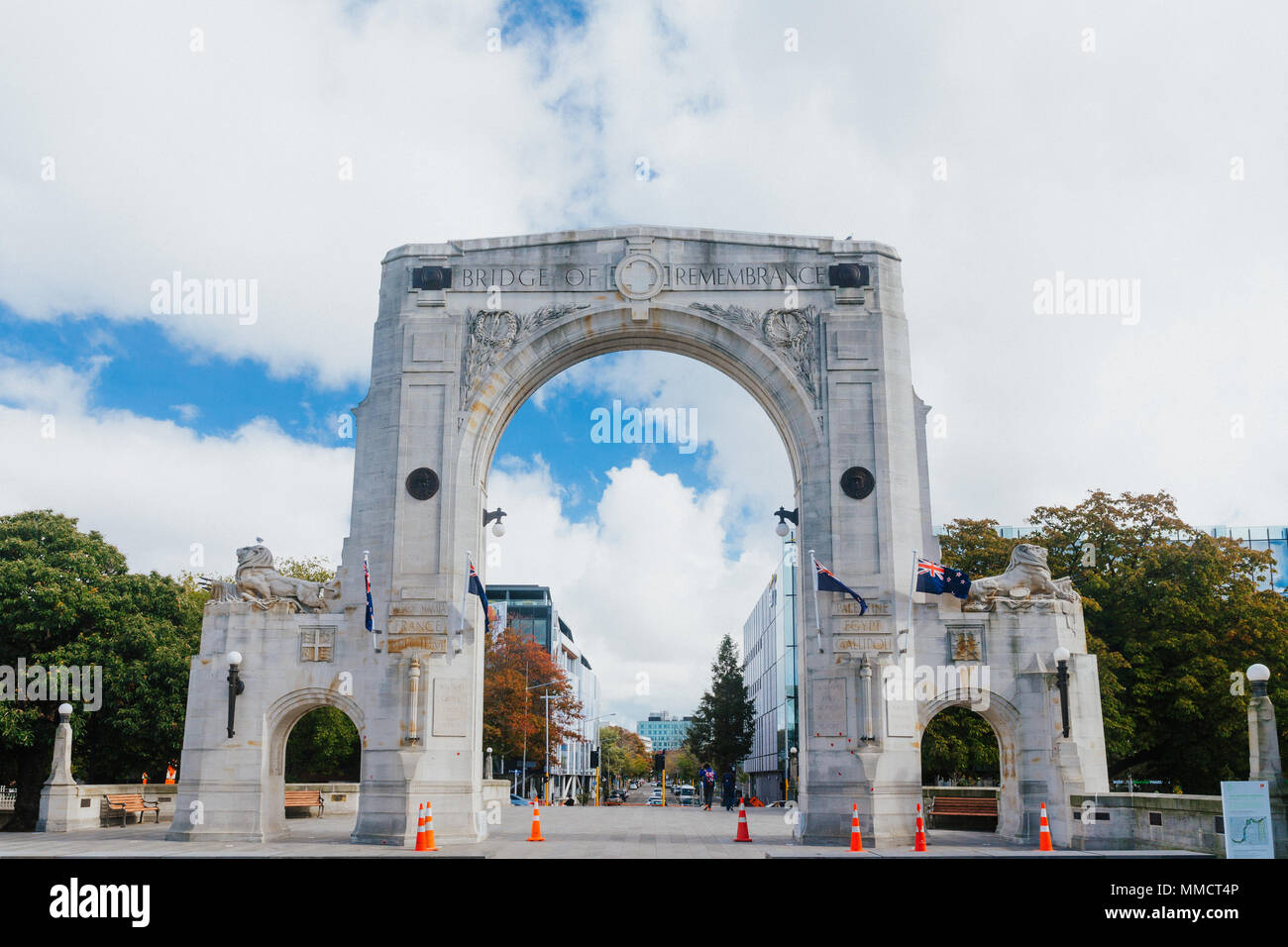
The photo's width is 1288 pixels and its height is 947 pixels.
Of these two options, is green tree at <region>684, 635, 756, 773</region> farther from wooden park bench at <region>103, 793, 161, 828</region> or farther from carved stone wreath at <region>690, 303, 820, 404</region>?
carved stone wreath at <region>690, 303, 820, 404</region>

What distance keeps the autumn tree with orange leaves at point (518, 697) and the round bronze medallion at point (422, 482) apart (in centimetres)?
2729

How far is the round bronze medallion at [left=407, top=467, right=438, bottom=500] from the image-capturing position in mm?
24797

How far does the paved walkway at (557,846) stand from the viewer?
19141 mm

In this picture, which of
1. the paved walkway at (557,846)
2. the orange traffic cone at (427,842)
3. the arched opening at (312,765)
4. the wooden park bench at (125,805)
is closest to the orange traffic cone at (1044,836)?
the paved walkway at (557,846)

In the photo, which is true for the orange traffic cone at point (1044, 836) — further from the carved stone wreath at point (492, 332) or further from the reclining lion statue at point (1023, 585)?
the carved stone wreath at point (492, 332)

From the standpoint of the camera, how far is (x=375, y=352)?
25.8m

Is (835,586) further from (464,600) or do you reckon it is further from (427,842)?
(427,842)

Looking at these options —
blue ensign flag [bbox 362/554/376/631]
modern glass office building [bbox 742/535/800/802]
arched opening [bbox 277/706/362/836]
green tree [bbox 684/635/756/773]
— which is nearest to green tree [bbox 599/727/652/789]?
modern glass office building [bbox 742/535/800/802]

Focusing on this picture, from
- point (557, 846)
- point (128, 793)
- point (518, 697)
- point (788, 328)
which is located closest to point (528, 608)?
point (518, 697)

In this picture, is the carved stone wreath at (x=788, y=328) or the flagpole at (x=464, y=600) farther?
the carved stone wreath at (x=788, y=328)

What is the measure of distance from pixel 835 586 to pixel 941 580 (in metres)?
2.24

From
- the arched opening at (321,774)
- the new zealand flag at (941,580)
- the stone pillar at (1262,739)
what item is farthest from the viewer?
the arched opening at (321,774)

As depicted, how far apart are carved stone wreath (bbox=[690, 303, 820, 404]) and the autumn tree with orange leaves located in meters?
29.7
